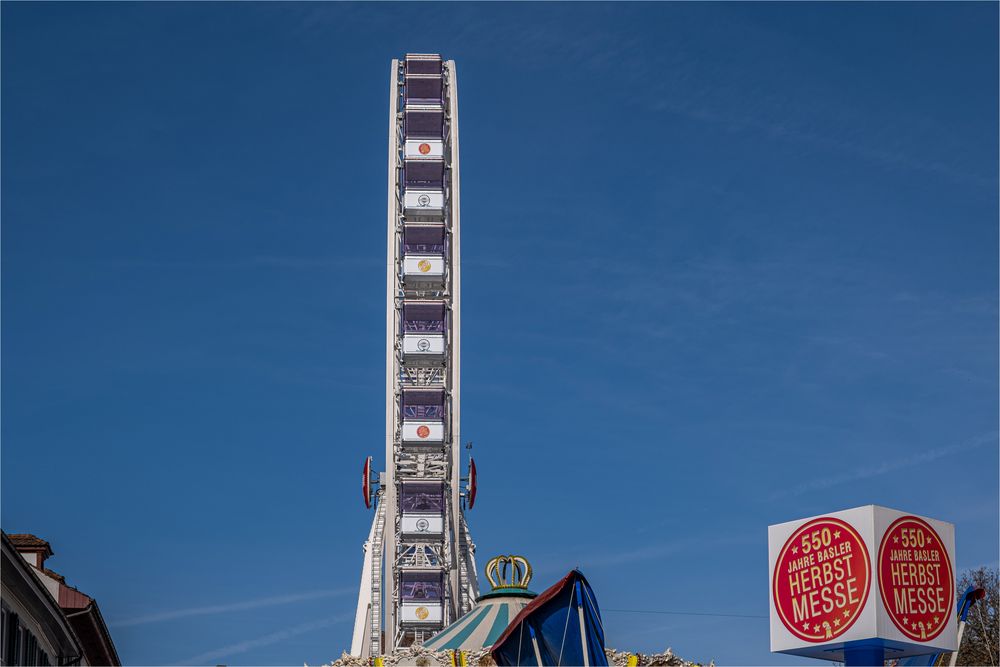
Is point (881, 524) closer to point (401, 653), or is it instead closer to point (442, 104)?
point (401, 653)

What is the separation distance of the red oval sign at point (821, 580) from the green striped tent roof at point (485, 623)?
12022 mm

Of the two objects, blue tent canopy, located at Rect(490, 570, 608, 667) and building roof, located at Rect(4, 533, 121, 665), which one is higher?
building roof, located at Rect(4, 533, 121, 665)

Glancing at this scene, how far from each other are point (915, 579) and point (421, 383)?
4583 centimetres

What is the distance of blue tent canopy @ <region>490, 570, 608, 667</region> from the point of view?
34.2m

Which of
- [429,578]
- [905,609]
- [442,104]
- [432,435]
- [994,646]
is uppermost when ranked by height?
[442,104]

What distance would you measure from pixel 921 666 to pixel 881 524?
30.1 ft

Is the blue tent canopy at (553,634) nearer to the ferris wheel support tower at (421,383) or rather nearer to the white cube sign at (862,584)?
the white cube sign at (862,584)

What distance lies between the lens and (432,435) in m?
A: 71.0

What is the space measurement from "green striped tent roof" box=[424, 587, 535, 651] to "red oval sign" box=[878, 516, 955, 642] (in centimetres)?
1319

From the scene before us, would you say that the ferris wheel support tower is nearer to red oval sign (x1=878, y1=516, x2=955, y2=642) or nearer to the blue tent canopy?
the blue tent canopy

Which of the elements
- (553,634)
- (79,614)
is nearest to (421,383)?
(79,614)

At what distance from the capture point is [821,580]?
88.3 ft

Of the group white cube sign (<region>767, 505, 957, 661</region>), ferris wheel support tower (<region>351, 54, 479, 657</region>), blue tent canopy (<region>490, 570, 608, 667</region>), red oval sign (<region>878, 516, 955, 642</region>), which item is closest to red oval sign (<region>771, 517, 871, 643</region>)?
white cube sign (<region>767, 505, 957, 661</region>)

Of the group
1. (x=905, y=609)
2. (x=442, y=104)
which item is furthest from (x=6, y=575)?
(x=442, y=104)
